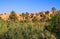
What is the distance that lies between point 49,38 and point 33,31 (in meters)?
2.42

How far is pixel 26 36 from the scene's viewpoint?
1067 inches

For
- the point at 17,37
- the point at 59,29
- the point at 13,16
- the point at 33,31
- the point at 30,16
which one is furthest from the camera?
the point at 30,16

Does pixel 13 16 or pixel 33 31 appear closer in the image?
pixel 33 31

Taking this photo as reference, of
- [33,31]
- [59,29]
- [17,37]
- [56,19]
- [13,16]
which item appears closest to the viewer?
[17,37]

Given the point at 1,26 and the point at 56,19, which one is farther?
the point at 56,19

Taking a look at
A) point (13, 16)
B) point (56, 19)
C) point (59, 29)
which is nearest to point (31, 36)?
point (59, 29)

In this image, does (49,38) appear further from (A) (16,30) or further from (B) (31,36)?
(A) (16,30)

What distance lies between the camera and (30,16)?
A: 84438 millimetres

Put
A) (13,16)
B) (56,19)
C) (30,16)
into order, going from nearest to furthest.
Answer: (56,19) → (13,16) → (30,16)

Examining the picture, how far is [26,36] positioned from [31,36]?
1.89ft

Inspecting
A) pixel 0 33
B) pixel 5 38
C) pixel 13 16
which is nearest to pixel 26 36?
pixel 5 38

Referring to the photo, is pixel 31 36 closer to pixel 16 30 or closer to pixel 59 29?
pixel 16 30

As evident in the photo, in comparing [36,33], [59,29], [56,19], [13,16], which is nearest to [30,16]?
[13,16]

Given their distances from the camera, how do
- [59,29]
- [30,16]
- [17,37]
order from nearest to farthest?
[17,37] < [59,29] < [30,16]
